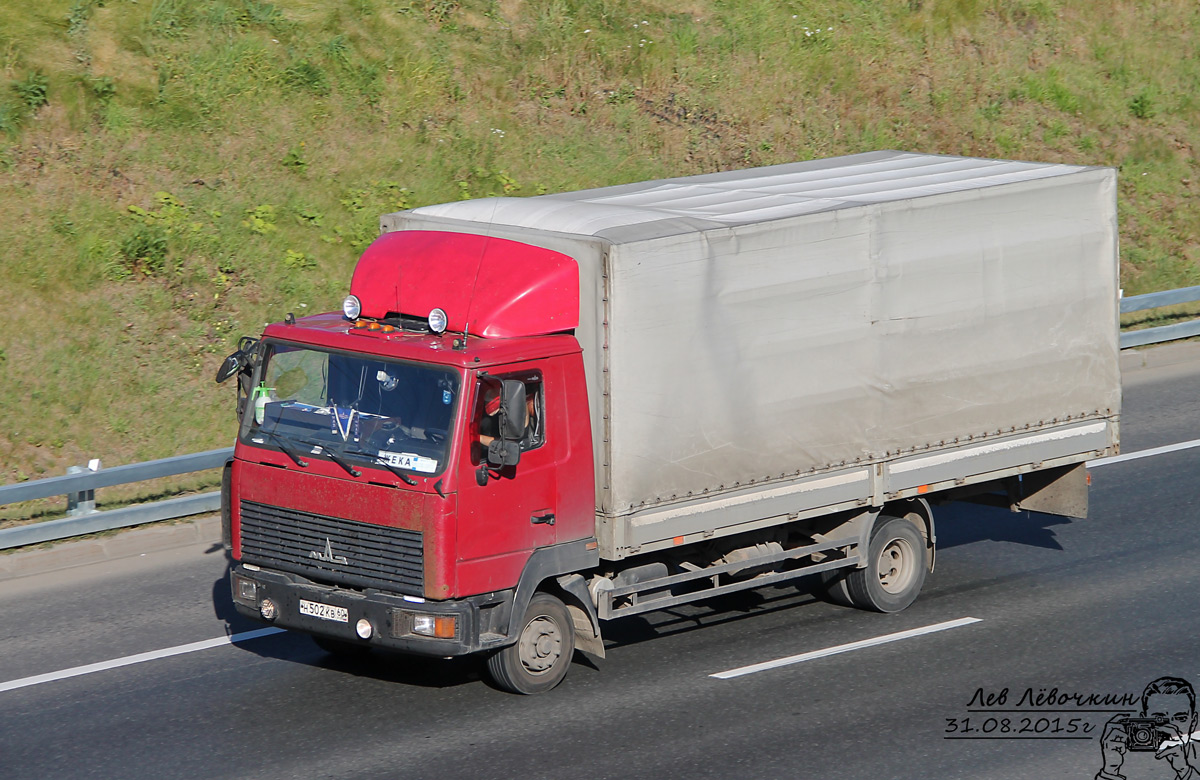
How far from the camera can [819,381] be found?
10383 millimetres

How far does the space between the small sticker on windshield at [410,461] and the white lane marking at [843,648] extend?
8.61 feet

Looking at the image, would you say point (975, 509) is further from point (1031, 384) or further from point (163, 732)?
point (163, 732)

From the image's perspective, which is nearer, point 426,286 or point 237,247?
point 426,286

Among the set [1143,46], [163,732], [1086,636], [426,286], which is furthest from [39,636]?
[1143,46]

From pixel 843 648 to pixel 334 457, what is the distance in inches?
157

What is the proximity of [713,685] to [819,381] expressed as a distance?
7.29ft

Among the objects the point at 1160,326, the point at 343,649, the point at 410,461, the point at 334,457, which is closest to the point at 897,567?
the point at 343,649

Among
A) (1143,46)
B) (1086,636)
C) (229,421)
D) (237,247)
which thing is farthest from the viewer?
(1143,46)

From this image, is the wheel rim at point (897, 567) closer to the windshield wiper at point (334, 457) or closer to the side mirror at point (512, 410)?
the side mirror at point (512, 410)

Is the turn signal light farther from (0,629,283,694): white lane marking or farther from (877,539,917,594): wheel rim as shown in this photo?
(877,539,917,594): wheel rim

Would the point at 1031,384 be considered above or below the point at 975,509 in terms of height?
above

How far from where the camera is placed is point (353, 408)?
9391 mm

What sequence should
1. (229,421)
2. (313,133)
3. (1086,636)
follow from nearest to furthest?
1. (1086,636)
2. (229,421)
3. (313,133)

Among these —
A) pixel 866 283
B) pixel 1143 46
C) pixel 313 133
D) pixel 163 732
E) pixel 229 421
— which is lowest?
pixel 163 732
